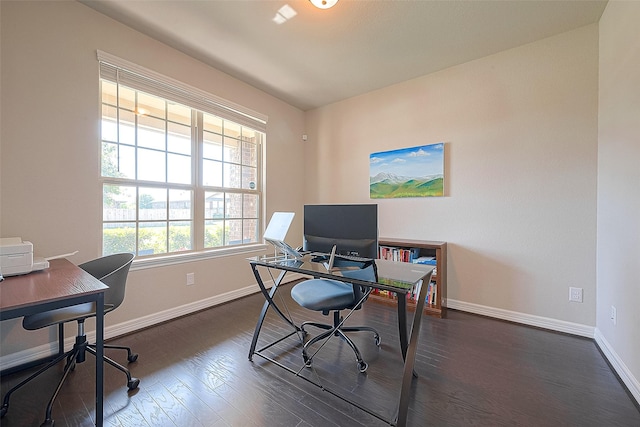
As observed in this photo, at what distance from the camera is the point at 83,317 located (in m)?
1.58

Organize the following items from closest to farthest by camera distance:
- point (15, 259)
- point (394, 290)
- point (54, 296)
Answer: point (54, 296), point (394, 290), point (15, 259)

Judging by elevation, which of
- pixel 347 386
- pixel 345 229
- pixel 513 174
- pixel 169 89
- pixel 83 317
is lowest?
pixel 347 386

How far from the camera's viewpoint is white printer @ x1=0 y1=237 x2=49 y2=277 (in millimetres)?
1452

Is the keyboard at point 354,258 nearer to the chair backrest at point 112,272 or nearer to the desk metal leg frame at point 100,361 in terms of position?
the desk metal leg frame at point 100,361

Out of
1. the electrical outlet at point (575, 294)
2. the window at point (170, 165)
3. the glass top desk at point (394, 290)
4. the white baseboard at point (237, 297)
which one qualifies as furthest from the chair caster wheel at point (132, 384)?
the electrical outlet at point (575, 294)

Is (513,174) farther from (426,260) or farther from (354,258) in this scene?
(354,258)

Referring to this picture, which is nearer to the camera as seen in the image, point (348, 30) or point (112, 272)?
point (112, 272)

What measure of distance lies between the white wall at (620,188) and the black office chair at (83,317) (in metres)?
3.26

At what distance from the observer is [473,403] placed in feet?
4.98

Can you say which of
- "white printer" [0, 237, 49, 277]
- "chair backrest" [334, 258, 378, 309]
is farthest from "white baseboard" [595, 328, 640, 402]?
"white printer" [0, 237, 49, 277]

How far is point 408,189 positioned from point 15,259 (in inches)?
135

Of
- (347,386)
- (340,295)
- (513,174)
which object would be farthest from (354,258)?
(513,174)

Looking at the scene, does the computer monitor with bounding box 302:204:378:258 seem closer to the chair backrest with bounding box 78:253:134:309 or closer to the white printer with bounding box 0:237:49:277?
the chair backrest with bounding box 78:253:134:309

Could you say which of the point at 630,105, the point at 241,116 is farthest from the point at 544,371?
the point at 241,116
